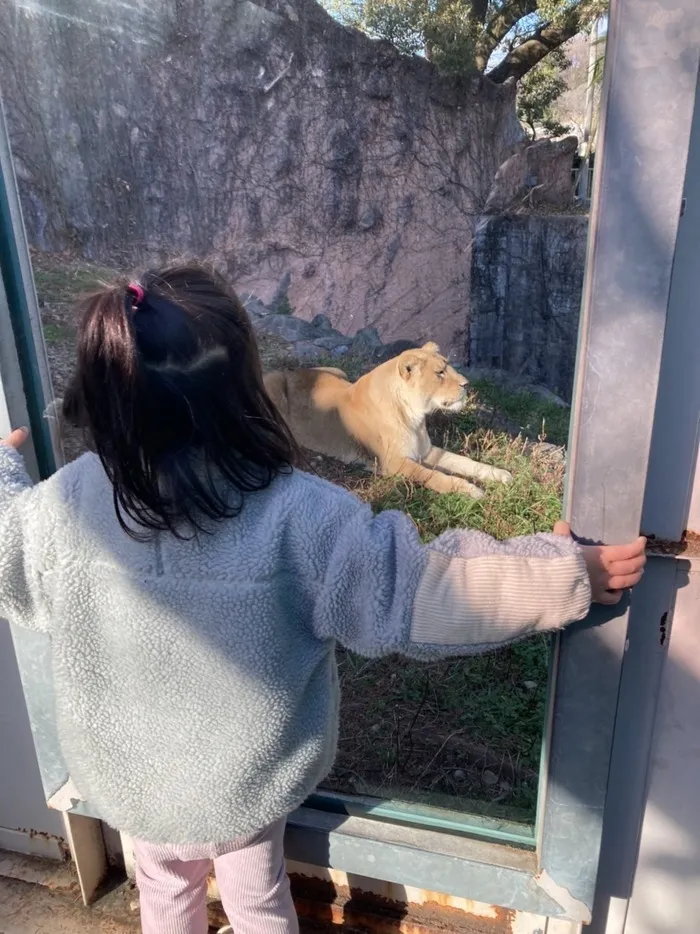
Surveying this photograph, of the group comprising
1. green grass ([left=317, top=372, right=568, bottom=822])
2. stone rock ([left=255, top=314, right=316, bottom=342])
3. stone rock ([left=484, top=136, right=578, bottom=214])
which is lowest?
green grass ([left=317, top=372, right=568, bottom=822])

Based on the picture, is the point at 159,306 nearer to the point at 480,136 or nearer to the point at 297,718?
the point at 297,718

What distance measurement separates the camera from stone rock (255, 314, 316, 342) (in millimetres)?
1486

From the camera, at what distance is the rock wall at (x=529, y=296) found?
119 centimetres

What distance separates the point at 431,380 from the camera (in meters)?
1.58

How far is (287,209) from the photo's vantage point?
4.98 feet

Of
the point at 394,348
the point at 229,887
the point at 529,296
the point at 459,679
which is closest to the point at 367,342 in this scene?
the point at 394,348

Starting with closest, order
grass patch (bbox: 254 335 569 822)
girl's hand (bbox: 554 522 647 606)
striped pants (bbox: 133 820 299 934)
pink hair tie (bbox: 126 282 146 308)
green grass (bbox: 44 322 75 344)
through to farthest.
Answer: pink hair tie (bbox: 126 282 146 308) → girl's hand (bbox: 554 522 647 606) → striped pants (bbox: 133 820 299 934) → green grass (bbox: 44 322 75 344) → grass patch (bbox: 254 335 569 822)

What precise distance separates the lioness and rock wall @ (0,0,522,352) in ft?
0.36

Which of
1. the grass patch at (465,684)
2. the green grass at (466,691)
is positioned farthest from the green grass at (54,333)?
the green grass at (466,691)

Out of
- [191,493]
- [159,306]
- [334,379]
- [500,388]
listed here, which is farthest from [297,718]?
[334,379]

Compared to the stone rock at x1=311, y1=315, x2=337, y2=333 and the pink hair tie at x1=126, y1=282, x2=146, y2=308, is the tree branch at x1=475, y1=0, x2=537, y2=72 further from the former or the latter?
the pink hair tie at x1=126, y1=282, x2=146, y2=308

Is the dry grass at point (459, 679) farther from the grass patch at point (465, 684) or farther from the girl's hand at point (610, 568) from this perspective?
the girl's hand at point (610, 568)

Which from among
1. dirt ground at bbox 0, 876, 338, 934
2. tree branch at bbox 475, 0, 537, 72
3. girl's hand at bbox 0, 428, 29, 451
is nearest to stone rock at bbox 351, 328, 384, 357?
tree branch at bbox 475, 0, 537, 72

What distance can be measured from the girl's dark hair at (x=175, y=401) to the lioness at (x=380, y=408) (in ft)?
2.72
